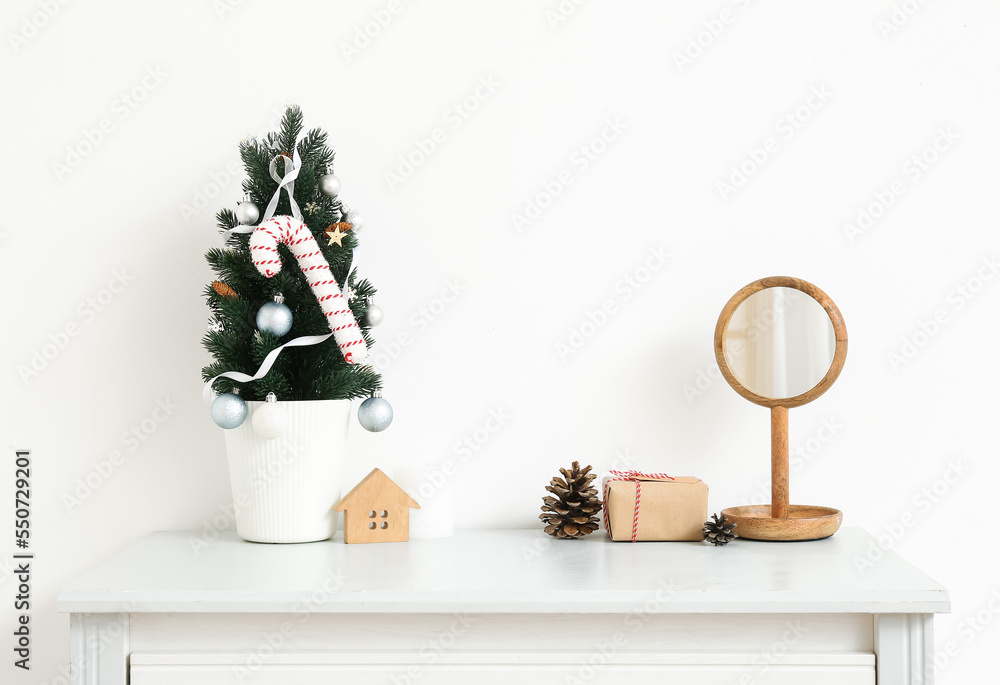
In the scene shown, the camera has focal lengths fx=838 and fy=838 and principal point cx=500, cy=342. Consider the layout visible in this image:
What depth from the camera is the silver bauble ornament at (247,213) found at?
106 cm

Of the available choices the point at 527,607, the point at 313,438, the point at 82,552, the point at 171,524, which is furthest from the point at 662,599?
the point at 82,552

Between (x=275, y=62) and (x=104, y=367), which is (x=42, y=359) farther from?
(x=275, y=62)

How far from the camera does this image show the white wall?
123cm

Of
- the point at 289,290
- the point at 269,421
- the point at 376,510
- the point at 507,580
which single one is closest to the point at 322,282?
the point at 289,290

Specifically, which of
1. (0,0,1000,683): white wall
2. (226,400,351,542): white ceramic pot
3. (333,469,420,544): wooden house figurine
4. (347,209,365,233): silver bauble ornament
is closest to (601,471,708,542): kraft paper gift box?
Result: (0,0,1000,683): white wall

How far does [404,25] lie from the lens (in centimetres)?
125

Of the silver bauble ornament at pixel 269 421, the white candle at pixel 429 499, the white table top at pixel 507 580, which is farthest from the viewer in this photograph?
the white candle at pixel 429 499

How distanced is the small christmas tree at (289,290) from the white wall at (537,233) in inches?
4.9

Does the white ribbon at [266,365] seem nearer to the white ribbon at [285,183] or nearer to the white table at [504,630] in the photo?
the white ribbon at [285,183]

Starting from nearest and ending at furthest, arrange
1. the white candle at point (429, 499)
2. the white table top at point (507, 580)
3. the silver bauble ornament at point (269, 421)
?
1. the white table top at point (507, 580)
2. the silver bauble ornament at point (269, 421)
3. the white candle at point (429, 499)

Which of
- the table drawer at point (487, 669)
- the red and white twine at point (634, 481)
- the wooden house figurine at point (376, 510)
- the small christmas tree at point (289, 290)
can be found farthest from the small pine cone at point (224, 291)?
the red and white twine at point (634, 481)

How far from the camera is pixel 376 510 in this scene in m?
1.09

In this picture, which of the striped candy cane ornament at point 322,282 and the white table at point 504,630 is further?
the striped candy cane ornament at point 322,282

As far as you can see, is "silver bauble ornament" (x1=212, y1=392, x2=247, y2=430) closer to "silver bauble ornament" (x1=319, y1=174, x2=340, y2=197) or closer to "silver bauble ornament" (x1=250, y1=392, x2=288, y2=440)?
"silver bauble ornament" (x1=250, y1=392, x2=288, y2=440)
